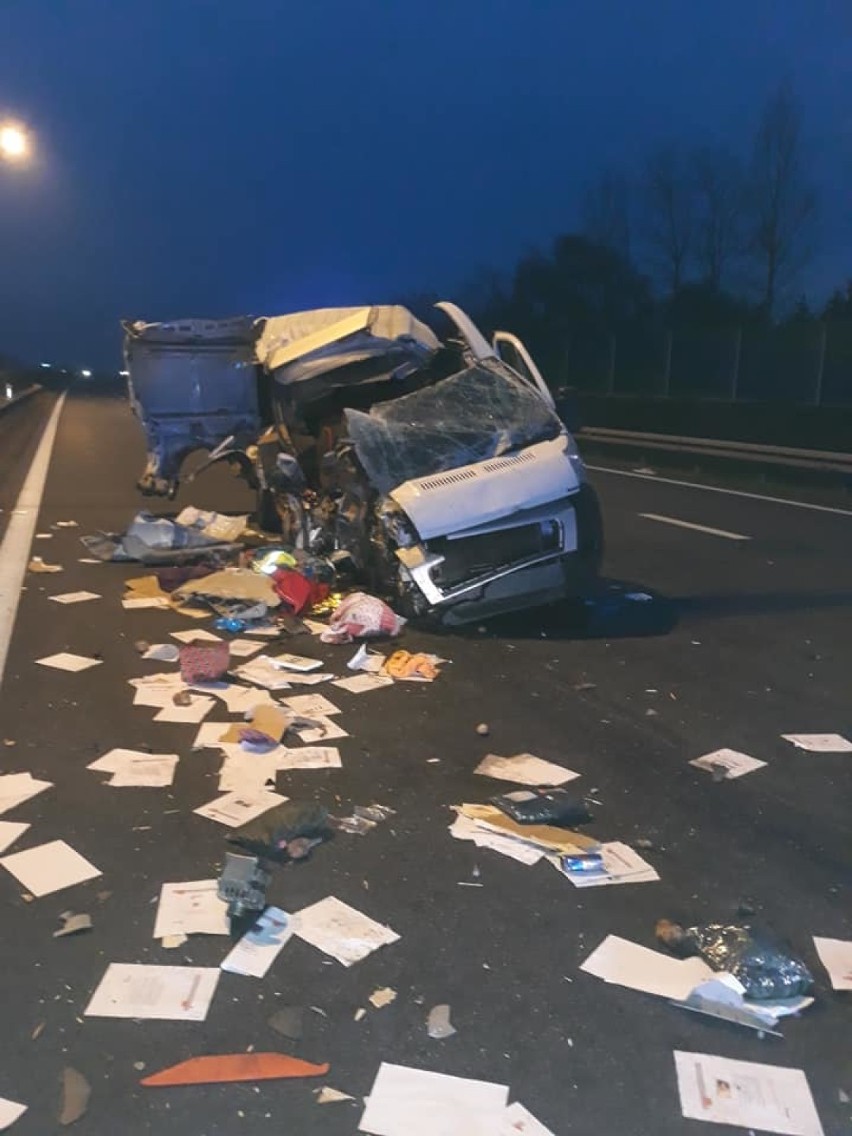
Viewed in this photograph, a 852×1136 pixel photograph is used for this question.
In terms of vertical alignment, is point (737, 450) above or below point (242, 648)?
below

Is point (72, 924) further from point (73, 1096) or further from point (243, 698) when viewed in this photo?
point (243, 698)

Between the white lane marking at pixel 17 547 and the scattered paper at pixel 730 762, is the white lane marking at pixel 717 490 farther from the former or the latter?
the white lane marking at pixel 17 547

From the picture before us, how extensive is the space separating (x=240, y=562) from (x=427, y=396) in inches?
98.4

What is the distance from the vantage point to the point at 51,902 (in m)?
3.59

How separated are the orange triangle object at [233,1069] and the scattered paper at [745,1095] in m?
0.94

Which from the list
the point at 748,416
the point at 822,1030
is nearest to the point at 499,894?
the point at 822,1030

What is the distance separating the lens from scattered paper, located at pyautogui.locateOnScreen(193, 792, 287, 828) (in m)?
4.26

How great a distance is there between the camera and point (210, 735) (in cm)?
521

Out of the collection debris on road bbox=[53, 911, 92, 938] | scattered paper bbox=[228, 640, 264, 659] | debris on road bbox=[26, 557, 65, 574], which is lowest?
debris on road bbox=[26, 557, 65, 574]

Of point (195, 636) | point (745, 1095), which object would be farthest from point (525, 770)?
point (195, 636)

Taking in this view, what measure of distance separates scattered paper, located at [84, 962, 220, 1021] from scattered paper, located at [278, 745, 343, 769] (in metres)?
1.64

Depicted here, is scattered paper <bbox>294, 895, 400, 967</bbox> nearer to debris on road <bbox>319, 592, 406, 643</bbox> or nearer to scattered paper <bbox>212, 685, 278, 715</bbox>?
scattered paper <bbox>212, 685, 278, 715</bbox>

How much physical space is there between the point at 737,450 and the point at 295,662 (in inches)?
594

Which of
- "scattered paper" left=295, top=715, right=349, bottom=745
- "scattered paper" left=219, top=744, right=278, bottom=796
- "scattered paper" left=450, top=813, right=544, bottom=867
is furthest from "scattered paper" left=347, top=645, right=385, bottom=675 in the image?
"scattered paper" left=450, top=813, right=544, bottom=867
